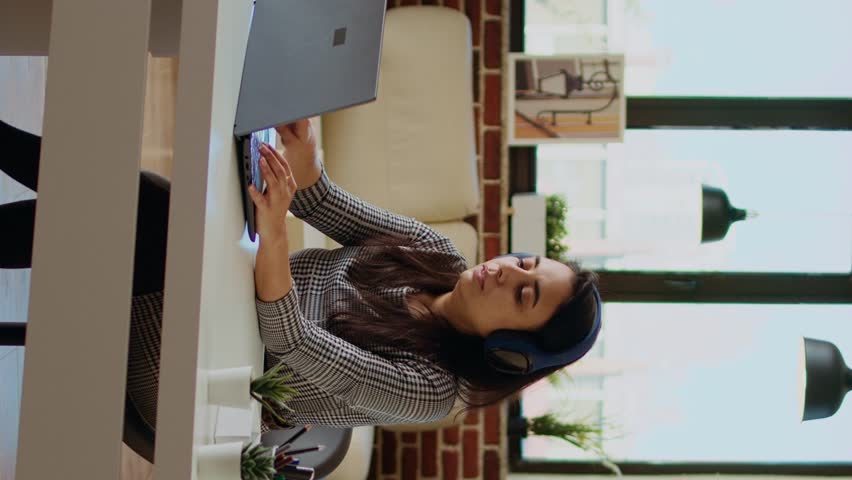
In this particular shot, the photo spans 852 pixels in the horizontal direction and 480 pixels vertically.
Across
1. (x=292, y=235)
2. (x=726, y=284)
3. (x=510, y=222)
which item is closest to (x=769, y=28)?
(x=726, y=284)

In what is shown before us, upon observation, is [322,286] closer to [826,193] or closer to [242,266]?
[242,266]

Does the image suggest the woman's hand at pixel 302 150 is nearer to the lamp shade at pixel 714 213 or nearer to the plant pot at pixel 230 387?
the plant pot at pixel 230 387

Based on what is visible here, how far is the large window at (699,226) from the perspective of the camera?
3.76 metres

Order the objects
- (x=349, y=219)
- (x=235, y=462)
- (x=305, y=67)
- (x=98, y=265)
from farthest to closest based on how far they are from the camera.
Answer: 1. (x=349, y=219)
2. (x=305, y=67)
3. (x=235, y=462)
4. (x=98, y=265)

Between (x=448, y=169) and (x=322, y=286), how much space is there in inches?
64.2

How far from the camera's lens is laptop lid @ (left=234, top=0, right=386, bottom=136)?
1.12 m

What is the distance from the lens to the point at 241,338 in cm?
113

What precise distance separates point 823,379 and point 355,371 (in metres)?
1.75

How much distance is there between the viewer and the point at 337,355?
1.51m

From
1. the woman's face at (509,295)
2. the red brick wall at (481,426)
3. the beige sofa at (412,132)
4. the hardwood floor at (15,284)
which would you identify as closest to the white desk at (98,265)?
the woman's face at (509,295)

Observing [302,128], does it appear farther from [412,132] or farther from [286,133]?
[412,132]

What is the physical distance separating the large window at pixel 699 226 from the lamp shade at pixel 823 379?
1145mm

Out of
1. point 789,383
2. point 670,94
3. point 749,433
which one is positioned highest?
point 670,94

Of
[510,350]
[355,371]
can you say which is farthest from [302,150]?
[510,350]
